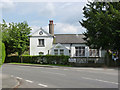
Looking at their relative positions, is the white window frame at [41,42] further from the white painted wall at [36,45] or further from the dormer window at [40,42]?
the white painted wall at [36,45]

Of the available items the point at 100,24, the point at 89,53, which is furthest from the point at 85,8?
the point at 89,53

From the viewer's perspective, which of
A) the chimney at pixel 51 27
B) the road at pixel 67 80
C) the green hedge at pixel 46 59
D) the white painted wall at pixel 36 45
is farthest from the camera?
the chimney at pixel 51 27

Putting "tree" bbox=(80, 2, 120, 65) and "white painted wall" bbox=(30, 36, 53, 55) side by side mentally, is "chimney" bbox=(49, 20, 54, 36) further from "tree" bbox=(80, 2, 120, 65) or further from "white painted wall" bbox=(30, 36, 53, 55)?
"tree" bbox=(80, 2, 120, 65)

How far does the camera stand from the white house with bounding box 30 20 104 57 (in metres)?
43.2

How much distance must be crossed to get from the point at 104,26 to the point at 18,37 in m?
21.6

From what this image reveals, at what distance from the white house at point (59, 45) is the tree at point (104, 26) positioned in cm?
1212

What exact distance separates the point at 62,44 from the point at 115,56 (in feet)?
55.8

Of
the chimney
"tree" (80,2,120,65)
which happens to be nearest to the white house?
the chimney

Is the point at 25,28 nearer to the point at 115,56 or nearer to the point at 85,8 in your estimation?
the point at 85,8

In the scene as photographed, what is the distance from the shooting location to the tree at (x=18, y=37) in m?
42.0

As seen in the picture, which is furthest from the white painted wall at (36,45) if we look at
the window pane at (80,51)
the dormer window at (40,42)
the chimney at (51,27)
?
the window pane at (80,51)

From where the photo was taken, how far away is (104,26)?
27.4 m

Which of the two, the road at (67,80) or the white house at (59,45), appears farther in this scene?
the white house at (59,45)

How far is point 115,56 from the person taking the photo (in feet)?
95.1
